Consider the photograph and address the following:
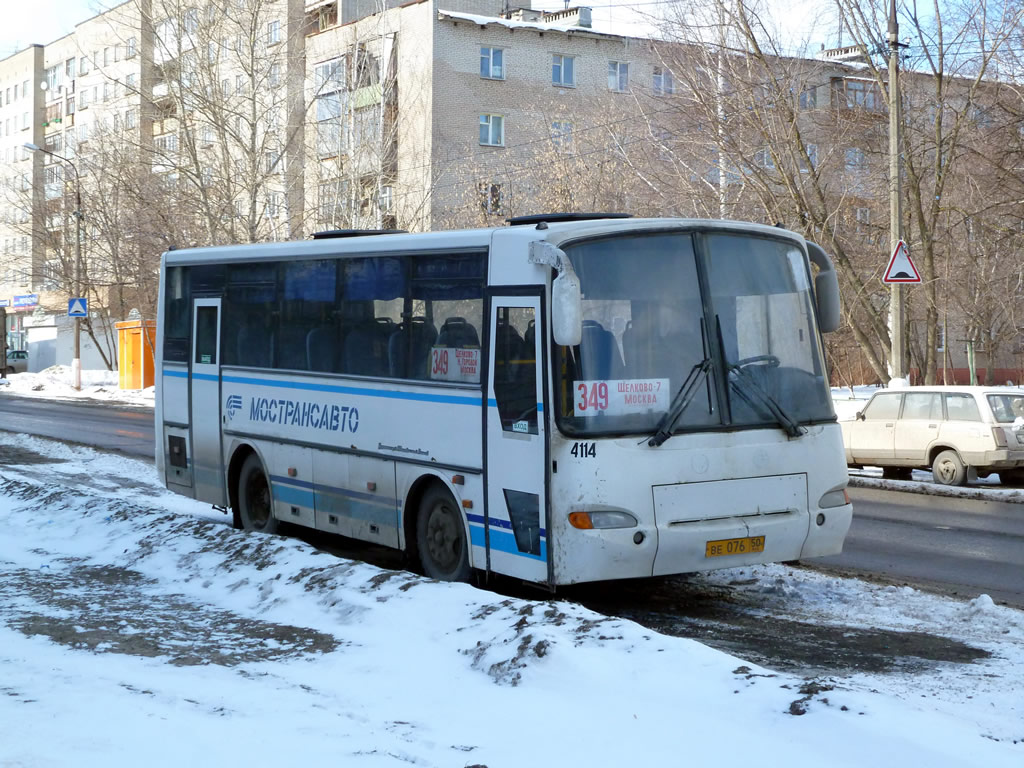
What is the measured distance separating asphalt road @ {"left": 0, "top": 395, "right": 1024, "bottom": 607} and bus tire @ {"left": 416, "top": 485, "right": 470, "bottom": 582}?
3290 millimetres

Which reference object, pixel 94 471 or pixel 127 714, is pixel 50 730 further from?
pixel 94 471

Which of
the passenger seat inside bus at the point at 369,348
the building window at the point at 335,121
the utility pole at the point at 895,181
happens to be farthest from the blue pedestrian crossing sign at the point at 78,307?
the passenger seat inside bus at the point at 369,348

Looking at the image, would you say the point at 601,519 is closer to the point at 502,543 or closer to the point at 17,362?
the point at 502,543

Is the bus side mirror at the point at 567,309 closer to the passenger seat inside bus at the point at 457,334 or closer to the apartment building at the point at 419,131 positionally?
the passenger seat inside bus at the point at 457,334

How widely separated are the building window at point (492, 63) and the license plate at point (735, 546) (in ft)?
152

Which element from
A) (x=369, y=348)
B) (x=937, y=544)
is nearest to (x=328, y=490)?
(x=369, y=348)

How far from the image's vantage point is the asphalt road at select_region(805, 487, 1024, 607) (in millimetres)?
10609

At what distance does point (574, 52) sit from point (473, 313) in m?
48.1

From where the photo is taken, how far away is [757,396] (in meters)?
9.12

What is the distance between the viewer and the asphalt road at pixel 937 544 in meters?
10.6

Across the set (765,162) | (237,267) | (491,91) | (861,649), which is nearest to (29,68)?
(491,91)

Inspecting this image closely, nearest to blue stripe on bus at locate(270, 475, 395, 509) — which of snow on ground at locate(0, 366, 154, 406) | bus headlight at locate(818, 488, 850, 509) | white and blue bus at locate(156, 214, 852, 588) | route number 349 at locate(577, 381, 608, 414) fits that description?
white and blue bus at locate(156, 214, 852, 588)

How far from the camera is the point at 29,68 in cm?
9631

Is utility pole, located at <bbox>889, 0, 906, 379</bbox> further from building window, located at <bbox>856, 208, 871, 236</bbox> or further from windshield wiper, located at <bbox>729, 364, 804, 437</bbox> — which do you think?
windshield wiper, located at <bbox>729, 364, 804, 437</bbox>
